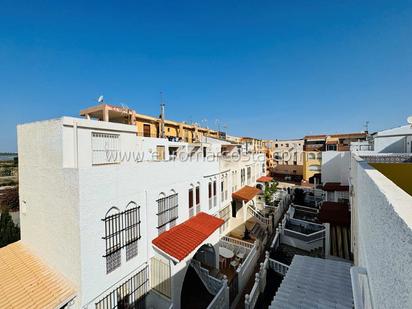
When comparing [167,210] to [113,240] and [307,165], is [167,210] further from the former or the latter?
[307,165]

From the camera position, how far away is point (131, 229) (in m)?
8.68

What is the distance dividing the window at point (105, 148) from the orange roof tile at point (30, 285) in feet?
15.6

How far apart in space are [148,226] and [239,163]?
1423 centimetres

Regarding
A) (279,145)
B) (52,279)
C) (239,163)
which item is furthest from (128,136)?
(279,145)

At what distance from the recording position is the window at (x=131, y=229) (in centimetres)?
851

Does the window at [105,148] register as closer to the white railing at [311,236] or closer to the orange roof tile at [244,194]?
the orange roof tile at [244,194]

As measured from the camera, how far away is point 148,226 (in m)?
9.55

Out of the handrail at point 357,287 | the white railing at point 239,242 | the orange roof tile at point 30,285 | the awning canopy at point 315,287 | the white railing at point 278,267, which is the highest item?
the handrail at point 357,287

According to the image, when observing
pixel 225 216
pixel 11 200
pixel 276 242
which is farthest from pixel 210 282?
pixel 11 200

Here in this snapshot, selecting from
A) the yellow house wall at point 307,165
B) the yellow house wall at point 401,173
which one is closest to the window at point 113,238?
the yellow house wall at point 401,173

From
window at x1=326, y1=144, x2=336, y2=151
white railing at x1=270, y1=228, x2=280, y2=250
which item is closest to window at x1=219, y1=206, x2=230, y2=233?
white railing at x1=270, y1=228, x2=280, y2=250

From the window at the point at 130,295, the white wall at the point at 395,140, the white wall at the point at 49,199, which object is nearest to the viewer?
the white wall at the point at 49,199

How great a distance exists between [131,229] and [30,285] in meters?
3.81

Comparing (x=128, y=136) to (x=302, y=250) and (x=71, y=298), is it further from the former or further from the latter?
(x=302, y=250)
